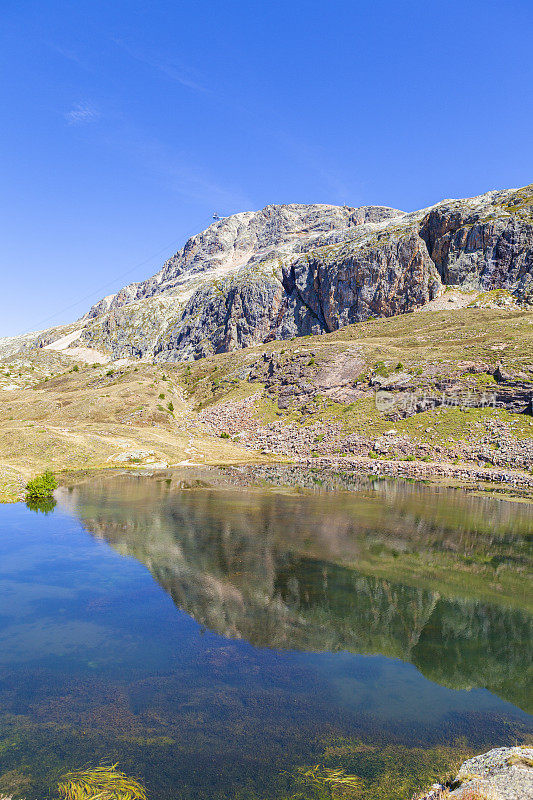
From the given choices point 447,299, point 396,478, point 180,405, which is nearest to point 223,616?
point 396,478

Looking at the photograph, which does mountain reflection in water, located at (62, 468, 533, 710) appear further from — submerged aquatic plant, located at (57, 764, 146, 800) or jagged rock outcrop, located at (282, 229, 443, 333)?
jagged rock outcrop, located at (282, 229, 443, 333)

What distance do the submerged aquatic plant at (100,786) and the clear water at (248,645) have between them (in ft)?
1.31

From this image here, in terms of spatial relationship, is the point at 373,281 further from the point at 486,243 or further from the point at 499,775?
the point at 499,775

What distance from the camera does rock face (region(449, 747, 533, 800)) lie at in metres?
10.0

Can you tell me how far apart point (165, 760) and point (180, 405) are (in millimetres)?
97760

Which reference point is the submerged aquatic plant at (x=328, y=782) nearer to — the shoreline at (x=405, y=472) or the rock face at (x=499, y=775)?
the rock face at (x=499, y=775)

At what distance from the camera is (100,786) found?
1136 centimetres

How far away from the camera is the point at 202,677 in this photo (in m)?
16.7

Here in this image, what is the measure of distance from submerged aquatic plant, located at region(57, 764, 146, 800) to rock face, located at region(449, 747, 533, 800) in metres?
7.85

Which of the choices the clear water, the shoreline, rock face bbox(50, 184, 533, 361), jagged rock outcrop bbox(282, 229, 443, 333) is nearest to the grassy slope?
the shoreline

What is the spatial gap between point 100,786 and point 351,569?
19617 mm

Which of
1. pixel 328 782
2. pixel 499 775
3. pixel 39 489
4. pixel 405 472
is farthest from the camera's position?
pixel 405 472

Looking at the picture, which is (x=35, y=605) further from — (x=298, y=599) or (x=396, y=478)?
(x=396, y=478)

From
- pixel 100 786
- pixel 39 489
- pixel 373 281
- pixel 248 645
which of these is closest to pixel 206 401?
pixel 39 489
